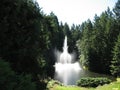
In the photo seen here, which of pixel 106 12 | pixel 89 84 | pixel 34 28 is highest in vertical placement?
pixel 106 12

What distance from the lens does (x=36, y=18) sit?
55.1 ft

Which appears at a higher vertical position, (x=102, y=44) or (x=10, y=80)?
(x=102, y=44)

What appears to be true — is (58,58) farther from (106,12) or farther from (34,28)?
(34,28)

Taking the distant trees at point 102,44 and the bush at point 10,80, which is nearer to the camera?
the bush at point 10,80

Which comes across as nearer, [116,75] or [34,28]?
[34,28]

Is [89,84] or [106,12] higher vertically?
[106,12]

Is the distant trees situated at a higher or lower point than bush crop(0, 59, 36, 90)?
higher

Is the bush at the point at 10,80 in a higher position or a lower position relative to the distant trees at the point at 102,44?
lower

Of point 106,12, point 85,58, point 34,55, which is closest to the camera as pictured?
point 34,55

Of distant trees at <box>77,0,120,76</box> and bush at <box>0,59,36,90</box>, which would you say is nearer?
bush at <box>0,59,36,90</box>

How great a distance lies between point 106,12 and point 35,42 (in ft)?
229

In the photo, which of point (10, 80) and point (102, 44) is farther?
point (102, 44)

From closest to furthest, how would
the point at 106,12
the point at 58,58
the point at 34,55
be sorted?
the point at 34,55 → the point at 106,12 → the point at 58,58

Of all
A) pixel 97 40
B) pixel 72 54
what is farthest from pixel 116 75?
pixel 72 54
